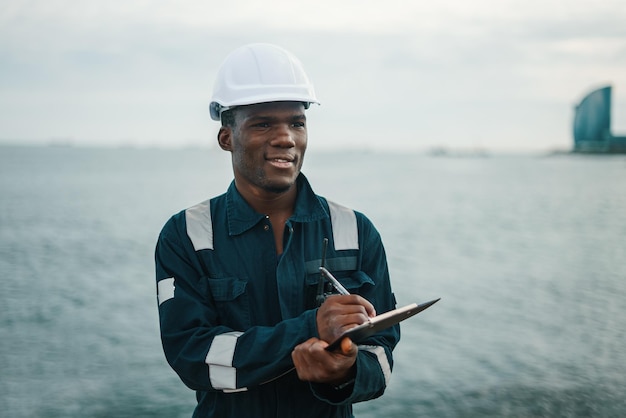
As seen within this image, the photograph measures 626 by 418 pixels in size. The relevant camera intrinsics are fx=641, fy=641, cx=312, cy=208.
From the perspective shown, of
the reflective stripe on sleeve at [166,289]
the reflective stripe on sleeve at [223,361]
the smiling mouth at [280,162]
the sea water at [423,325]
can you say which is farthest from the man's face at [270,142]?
the sea water at [423,325]

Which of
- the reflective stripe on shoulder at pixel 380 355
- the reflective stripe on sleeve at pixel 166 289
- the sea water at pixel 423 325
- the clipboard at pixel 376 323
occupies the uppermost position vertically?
the reflective stripe on sleeve at pixel 166 289

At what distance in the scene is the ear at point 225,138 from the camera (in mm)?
2377

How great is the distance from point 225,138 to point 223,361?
0.84 metres

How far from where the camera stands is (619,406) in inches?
325

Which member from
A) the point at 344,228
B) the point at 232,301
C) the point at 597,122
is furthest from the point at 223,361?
the point at 597,122

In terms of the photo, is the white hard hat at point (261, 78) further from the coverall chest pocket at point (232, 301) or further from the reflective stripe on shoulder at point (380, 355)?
the reflective stripe on shoulder at point (380, 355)

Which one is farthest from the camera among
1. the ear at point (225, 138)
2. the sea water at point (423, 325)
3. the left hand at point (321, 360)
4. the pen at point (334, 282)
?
the sea water at point (423, 325)

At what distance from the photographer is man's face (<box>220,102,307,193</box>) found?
2.22 metres

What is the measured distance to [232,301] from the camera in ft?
7.17

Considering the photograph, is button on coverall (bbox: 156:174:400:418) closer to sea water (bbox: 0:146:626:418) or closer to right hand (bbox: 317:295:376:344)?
right hand (bbox: 317:295:376:344)

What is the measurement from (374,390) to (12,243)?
24.1 meters

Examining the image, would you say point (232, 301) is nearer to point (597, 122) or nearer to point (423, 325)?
point (423, 325)

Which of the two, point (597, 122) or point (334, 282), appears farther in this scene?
point (597, 122)

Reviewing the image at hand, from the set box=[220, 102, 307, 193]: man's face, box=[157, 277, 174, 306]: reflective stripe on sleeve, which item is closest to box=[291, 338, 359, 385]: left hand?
box=[157, 277, 174, 306]: reflective stripe on sleeve
